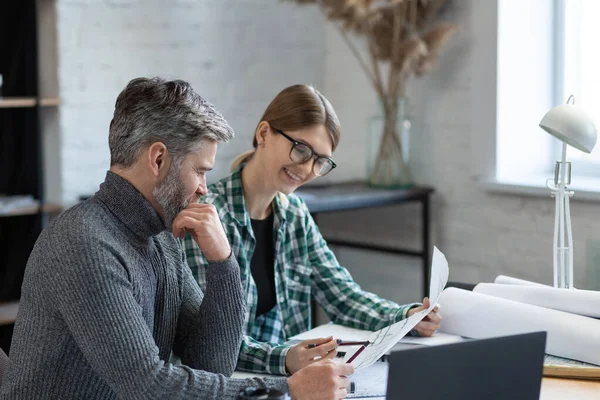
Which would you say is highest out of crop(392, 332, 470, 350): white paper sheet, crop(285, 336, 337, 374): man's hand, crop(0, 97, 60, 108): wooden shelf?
crop(0, 97, 60, 108): wooden shelf

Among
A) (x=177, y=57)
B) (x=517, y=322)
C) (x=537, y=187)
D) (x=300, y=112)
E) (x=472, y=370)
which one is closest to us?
(x=472, y=370)

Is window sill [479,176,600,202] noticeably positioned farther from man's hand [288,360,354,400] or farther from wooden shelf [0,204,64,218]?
man's hand [288,360,354,400]

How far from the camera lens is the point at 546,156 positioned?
11.1 feet

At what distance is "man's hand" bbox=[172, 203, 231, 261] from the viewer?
5.02 ft

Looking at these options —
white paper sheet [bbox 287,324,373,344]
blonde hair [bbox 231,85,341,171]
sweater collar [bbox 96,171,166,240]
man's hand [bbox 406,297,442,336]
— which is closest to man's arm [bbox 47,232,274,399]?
sweater collar [bbox 96,171,166,240]

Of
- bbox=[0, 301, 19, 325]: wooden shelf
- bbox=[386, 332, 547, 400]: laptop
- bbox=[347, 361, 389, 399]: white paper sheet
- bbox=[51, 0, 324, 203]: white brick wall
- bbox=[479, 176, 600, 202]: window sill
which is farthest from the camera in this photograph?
bbox=[51, 0, 324, 203]: white brick wall

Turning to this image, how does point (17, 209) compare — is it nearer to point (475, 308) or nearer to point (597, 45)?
point (475, 308)

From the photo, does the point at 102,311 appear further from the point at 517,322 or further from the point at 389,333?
the point at 517,322

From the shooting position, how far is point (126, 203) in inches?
57.8

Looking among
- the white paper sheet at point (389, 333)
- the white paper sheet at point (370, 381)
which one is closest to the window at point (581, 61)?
the white paper sheet at point (389, 333)

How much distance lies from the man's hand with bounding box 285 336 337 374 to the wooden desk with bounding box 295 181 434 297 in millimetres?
1528

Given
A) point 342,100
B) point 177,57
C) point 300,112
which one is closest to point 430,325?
point 300,112

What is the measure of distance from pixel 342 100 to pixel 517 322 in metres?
2.44

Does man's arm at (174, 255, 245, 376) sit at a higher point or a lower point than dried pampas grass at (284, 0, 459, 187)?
lower
